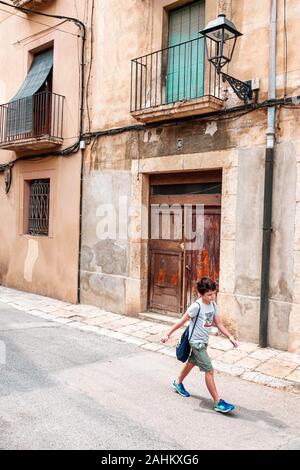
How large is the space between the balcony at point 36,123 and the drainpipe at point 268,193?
17.0 ft

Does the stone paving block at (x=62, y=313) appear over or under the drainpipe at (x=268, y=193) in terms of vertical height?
under

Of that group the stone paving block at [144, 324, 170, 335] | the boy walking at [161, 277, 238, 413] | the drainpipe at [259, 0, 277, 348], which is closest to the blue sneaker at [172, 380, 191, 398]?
the boy walking at [161, 277, 238, 413]

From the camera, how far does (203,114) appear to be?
7254mm

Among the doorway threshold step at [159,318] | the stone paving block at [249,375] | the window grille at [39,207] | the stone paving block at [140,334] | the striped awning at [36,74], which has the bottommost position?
the stone paving block at [249,375]

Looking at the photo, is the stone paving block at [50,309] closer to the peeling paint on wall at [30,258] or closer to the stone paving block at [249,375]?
the peeling paint on wall at [30,258]

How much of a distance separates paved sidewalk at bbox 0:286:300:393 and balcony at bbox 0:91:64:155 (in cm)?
359

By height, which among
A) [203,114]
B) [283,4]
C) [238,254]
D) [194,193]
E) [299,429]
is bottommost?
[299,429]

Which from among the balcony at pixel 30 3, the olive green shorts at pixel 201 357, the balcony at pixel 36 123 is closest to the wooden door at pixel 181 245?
the olive green shorts at pixel 201 357

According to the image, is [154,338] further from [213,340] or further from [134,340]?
[213,340]

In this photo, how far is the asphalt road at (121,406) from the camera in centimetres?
368

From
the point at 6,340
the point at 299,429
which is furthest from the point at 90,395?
the point at 6,340
